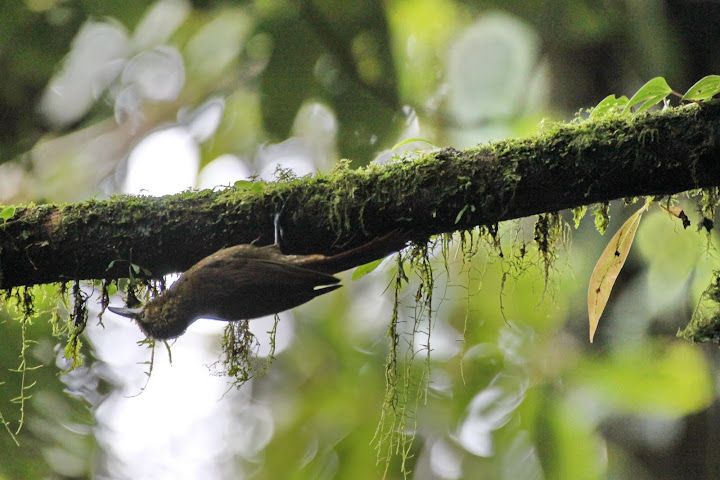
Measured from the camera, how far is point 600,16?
116 inches

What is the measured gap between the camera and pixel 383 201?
1.27m

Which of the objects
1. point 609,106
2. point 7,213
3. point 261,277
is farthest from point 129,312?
point 609,106

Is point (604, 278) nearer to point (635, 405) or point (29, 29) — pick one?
point (635, 405)

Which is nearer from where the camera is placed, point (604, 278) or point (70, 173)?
point (604, 278)

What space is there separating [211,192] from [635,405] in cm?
215

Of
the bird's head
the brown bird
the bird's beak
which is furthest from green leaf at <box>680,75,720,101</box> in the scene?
the bird's beak

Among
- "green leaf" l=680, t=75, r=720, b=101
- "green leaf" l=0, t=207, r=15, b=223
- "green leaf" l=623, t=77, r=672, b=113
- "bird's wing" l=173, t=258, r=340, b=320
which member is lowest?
"bird's wing" l=173, t=258, r=340, b=320

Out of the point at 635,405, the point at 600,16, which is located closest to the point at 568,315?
the point at 635,405

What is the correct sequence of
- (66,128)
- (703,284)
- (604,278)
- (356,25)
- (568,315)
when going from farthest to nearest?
(66,128) → (356,25) → (568,315) → (703,284) → (604,278)

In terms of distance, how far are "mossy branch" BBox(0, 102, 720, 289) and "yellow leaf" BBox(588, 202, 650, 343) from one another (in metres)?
0.38

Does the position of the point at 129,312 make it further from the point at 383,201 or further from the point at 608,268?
the point at 608,268

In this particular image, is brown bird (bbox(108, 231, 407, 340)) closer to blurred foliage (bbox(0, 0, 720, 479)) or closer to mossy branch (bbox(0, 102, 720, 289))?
mossy branch (bbox(0, 102, 720, 289))

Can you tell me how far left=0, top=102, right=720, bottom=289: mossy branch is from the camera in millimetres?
1168

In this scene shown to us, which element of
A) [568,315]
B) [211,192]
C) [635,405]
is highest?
[211,192]
